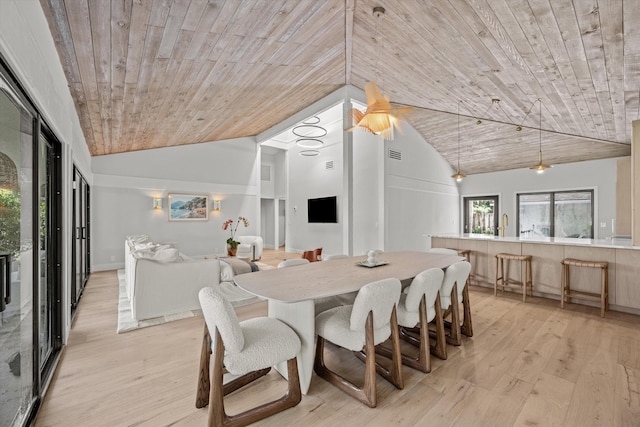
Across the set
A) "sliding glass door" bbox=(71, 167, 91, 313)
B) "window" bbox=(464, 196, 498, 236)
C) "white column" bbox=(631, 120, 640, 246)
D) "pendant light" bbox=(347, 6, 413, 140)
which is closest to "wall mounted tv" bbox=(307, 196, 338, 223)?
"window" bbox=(464, 196, 498, 236)

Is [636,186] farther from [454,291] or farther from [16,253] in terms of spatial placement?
[16,253]

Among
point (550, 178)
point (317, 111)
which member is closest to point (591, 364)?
point (317, 111)

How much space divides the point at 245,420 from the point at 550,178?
29.4ft

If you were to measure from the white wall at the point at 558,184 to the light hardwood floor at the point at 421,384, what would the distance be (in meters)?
4.83

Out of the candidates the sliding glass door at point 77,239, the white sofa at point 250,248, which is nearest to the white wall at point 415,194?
the white sofa at point 250,248

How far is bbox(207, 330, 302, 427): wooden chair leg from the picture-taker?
5.58 ft

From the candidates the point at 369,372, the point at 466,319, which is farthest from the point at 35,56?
the point at 466,319

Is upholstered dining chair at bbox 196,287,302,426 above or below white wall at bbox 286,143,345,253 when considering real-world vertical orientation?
below

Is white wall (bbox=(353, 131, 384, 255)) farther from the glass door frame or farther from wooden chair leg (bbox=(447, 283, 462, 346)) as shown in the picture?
the glass door frame

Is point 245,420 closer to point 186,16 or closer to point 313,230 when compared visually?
point 186,16

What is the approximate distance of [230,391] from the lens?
209 cm

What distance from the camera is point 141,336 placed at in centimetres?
307

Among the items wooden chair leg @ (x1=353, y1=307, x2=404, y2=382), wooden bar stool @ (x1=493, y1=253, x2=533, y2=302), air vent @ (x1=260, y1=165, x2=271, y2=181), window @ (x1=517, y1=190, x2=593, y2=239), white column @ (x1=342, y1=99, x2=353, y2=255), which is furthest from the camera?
air vent @ (x1=260, y1=165, x2=271, y2=181)

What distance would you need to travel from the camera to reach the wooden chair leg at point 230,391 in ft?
5.58
